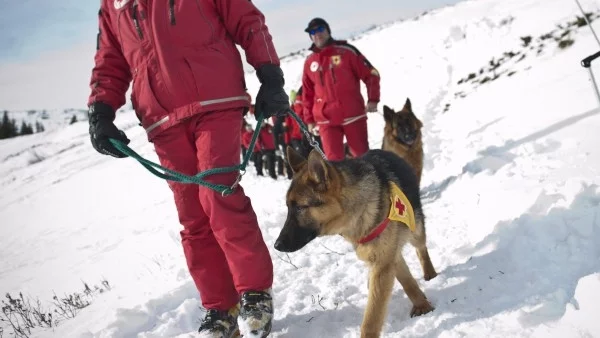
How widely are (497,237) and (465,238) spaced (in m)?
0.44

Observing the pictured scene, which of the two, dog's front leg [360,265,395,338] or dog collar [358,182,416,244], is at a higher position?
dog collar [358,182,416,244]

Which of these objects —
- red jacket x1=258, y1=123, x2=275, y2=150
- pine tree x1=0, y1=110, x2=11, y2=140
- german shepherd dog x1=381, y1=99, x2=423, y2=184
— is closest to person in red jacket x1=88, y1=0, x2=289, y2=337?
german shepherd dog x1=381, y1=99, x2=423, y2=184

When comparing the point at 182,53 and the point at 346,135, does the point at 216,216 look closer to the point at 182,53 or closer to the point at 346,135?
the point at 182,53

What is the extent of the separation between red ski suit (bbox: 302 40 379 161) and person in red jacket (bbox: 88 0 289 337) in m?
2.81

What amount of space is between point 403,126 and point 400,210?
3043 millimetres

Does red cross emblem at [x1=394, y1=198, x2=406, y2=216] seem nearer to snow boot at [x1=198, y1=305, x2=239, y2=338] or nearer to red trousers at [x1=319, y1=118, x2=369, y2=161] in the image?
snow boot at [x1=198, y1=305, x2=239, y2=338]

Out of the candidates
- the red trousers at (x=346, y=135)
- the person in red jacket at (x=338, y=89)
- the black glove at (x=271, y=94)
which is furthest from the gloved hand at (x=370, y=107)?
the black glove at (x=271, y=94)

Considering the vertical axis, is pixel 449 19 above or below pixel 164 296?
above

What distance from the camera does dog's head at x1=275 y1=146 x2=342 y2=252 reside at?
102 inches

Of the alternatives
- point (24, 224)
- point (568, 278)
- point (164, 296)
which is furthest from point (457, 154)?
point (24, 224)

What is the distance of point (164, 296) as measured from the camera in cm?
364

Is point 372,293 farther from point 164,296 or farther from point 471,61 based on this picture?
point 471,61

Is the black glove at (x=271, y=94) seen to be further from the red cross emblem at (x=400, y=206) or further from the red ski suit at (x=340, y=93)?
the red ski suit at (x=340, y=93)

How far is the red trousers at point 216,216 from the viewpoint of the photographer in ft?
7.91
